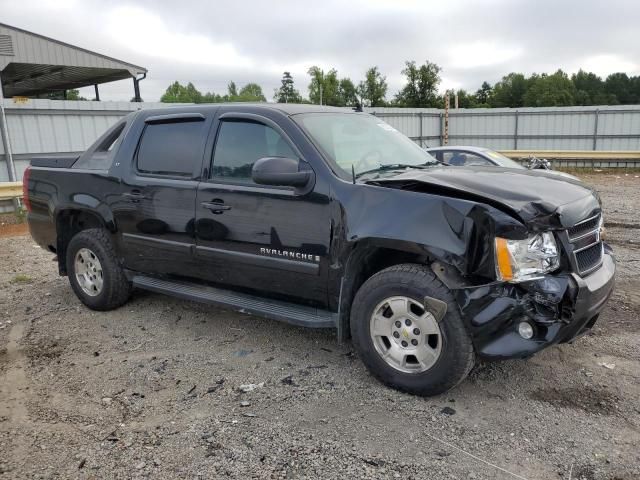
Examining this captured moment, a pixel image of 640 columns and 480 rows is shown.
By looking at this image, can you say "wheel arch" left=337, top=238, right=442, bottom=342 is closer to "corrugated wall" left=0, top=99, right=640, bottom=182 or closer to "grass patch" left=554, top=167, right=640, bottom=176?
"corrugated wall" left=0, top=99, right=640, bottom=182

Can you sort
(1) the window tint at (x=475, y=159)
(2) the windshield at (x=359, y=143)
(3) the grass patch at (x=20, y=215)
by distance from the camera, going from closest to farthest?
(2) the windshield at (x=359, y=143)
(1) the window tint at (x=475, y=159)
(3) the grass patch at (x=20, y=215)

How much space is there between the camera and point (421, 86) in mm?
51094

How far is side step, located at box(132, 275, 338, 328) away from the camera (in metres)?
3.77

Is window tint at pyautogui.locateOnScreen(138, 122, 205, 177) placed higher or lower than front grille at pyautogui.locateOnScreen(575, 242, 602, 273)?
Result: higher

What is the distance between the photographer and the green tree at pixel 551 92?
2926 inches

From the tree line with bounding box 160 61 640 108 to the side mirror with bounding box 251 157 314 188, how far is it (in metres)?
43.8

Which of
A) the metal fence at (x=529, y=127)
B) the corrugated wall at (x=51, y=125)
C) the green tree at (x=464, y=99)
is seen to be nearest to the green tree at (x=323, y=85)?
the green tree at (x=464, y=99)

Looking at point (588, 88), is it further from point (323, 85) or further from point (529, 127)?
point (529, 127)

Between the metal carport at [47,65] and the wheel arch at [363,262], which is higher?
the metal carport at [47,65]

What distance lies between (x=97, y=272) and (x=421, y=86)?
49672mm

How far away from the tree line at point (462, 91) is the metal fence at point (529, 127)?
24.8m

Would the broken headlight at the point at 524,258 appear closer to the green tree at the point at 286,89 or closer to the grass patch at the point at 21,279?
the grass patch at the point at 21,279

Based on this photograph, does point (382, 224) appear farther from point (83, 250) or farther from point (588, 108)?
point (588, 108)

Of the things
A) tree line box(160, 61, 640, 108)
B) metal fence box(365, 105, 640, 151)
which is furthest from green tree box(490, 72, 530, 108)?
metal fence box(365, 105, 640, 151)
